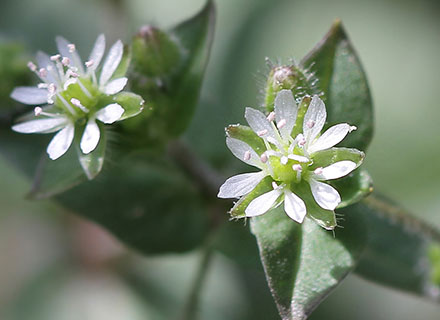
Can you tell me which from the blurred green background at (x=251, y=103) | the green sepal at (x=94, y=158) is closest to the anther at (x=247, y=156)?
the green sepal at (x=94, y=158)

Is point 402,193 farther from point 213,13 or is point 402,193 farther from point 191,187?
point 213,13

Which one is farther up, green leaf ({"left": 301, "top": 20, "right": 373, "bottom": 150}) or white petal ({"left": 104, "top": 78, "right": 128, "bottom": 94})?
white petal ({"left": 104, "top": 78, "right": 128, "bottom": 94})

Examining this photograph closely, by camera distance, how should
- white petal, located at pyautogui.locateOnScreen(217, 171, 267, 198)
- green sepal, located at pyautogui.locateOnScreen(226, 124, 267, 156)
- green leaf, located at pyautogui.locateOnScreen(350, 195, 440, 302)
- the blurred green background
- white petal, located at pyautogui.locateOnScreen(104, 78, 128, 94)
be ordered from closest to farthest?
white petal, located at pyautogui.locateOnScreen(217, 171, 267, 198)
green sepal, located at pyautogui.locateOnScreen(226, 124, 267, 156)
white petal, located at pyautogui.locateOnScreen(104, 78, 128, 94)
green leaf, located at pyautogui.locateOnScreen(350, 195, 440, 302)
the blurred green background

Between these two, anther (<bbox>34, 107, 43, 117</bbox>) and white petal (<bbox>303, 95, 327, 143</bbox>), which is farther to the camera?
anther (<bbox>34, 107, 43, 117</bbox>)

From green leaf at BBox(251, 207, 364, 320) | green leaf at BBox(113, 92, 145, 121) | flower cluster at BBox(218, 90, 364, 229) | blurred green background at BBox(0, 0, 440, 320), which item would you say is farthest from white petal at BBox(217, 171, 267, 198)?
blurred green background at BBox(0, 0, 440, 320)

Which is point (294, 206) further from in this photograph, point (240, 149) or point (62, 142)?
point (62, 142)

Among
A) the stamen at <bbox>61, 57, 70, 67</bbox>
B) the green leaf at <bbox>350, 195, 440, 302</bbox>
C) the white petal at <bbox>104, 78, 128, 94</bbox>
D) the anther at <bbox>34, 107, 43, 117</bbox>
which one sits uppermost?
the stamen at <bbox>61, 57, 70, 67</bbox>

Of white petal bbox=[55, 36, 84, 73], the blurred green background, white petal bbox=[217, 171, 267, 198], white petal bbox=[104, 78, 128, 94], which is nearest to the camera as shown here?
white petal bbox=[217, 171, 267, 198]

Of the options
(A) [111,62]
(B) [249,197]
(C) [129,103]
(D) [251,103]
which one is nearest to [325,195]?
(B) [249,197]

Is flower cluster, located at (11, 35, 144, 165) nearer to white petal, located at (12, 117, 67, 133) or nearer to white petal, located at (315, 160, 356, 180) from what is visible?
white petal, located at (12, 117, 67, 133)
